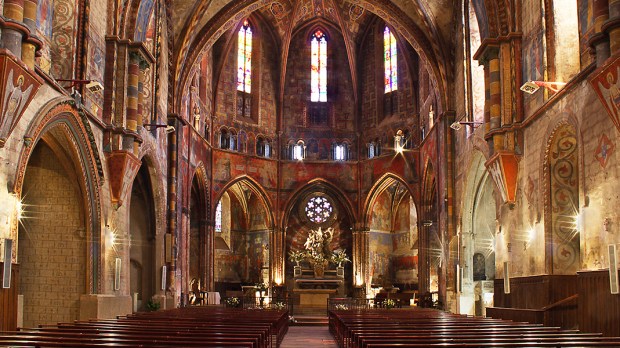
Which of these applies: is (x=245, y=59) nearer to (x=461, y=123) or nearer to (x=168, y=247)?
(x=168, y=247)

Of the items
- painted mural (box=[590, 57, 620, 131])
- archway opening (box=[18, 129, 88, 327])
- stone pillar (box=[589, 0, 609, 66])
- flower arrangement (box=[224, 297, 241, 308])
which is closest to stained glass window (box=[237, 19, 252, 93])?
flower arrangement (box=[224, 297, 241, 308])

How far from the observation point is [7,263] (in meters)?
14.3

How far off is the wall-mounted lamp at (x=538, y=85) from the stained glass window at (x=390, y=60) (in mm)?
22002

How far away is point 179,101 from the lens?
30297 millimetres

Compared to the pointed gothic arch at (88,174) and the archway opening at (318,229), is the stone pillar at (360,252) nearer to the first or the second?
the archway opening at (318,229)

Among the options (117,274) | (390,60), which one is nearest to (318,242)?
(390,60)

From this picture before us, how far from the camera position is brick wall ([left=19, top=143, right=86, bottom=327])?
19.8 metres

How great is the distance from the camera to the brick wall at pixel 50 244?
1984 centimetres

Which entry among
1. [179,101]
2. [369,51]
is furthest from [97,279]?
[369,51]

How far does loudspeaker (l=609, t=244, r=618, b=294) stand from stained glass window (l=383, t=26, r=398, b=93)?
1056 inches

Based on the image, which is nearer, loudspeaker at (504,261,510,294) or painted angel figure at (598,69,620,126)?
painted angel figure at (598,69,620,126)

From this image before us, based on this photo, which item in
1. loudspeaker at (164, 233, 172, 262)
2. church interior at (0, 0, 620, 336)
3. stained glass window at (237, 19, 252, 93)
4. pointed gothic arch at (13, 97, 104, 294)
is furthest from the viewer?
stained glass window at (237, 19, 252, 93)

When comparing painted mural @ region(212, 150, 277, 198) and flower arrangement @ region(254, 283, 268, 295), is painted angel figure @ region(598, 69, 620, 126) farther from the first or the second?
flower arrangement @ region(254, 283, 268, 295)

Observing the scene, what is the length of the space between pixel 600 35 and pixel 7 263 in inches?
507
